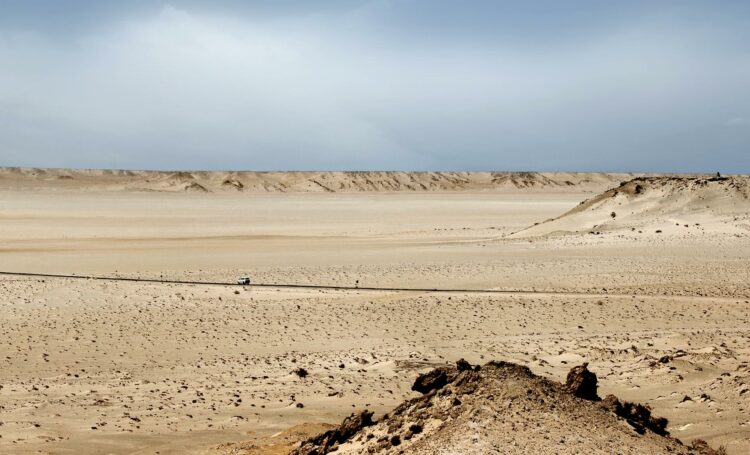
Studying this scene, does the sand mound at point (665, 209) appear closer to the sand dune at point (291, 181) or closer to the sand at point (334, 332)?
the sand at point (334, 332)

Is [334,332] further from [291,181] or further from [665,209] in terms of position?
[291,181]

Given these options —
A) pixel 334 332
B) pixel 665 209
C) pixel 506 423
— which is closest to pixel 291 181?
pixel 665 209

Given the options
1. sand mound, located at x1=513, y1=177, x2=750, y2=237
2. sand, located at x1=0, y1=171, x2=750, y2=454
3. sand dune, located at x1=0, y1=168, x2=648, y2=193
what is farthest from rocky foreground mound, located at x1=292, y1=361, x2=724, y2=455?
sand dune, located at x1=0, y1=168, x2=648, y2=193

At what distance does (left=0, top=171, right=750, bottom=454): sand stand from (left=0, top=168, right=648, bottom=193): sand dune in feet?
238

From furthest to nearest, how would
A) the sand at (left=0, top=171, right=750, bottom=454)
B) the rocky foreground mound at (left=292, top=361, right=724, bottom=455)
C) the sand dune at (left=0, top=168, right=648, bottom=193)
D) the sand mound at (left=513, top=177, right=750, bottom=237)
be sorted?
the sand dune at (left=0, top=168, right=648, bottom=193)
the sand mound at (left=513, top=177, right=750, bottom=237)
the sand at (left=0, top=171, right=750, bottom=454)
the rocky foreground mound at (left=292, top=361, right=724, bottom=455)

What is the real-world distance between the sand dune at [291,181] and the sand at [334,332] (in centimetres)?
7251

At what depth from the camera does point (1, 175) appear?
10188 centimetres

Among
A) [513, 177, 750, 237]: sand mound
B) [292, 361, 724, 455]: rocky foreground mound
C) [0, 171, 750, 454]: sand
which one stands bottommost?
[0, 171, 750, 454]: sand

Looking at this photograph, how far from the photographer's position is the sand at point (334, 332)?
27.7 ft

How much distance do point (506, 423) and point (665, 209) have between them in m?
25.8

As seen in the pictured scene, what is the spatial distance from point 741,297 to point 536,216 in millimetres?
35256

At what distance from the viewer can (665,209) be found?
29.2 m

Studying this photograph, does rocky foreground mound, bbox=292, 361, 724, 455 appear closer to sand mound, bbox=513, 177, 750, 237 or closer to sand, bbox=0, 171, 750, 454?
sand, bbox=0, 171, 750, 454

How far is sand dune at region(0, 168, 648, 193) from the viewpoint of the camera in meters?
97.9
